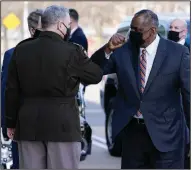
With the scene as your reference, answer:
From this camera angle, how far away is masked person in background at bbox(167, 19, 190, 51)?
7.51 m

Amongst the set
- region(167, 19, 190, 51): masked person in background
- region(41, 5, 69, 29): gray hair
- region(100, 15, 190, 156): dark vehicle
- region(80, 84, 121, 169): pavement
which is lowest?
region(80, 84, 121, 169): pavement

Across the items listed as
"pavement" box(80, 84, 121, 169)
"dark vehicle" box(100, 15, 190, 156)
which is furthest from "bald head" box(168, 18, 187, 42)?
"pavement" box(80, 84, 121, 169)

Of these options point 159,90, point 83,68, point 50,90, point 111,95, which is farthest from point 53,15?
point 111,95

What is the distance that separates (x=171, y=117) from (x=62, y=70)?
1201 millimetres

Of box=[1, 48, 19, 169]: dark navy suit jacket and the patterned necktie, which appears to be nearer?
the patterned necktie

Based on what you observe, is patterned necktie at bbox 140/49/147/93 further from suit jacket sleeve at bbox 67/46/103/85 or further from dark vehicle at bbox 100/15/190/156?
dark vehicle at bbox 100/15/190/156

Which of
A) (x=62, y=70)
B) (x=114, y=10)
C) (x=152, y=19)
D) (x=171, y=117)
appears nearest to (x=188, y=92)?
(x=171, y=117)

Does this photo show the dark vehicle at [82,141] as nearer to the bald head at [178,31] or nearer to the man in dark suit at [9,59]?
the man in dark suit at [9,59]

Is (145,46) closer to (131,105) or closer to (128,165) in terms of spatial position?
(131,105)

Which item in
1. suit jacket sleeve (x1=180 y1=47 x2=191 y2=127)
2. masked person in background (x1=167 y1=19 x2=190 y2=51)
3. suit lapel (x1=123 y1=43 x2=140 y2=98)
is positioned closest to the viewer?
suit jacket sleeve (x1=180 y1=47 x2=191 y2=127)

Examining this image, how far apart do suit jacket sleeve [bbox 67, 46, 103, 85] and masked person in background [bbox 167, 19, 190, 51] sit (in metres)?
2.15

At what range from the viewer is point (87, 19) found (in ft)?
160

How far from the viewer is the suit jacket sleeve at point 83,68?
5.41 m

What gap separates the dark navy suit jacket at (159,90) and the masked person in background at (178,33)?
1.40 meters
